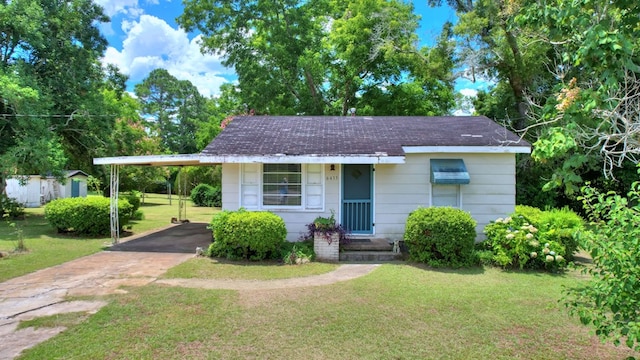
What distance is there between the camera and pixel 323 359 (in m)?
3.81

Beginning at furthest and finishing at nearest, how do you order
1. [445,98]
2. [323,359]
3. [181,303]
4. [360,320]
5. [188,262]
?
[445,98] < [188,262] < [181,303] < [360,320] < [323,359]

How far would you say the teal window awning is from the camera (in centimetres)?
920

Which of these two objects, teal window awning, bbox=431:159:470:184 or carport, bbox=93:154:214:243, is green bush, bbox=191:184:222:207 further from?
teal window awning, bbox=431:159:470:184

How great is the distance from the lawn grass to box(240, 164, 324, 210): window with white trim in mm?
3565

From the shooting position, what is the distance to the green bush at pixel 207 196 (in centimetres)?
2595

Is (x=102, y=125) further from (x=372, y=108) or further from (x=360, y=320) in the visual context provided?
(x=360, y=320)

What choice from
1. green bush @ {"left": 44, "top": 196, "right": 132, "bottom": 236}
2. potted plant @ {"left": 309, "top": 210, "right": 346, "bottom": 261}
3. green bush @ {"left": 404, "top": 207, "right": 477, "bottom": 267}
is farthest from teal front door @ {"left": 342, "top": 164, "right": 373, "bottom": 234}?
green bush @ {"left": 44, "top": 196, "right": 132, "bottom": 236}

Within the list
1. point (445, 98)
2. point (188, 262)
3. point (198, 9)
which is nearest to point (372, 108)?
point (445, 98)

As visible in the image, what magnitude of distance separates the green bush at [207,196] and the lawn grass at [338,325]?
20.2m

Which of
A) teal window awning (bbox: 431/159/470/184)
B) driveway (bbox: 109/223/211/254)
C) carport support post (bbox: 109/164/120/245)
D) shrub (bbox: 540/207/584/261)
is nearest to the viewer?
shrub (bbox: 540/207/584/261)

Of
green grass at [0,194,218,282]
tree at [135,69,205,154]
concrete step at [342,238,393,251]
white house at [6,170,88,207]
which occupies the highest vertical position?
tree at [135,69,205,154]

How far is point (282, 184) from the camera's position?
9781 millimetres

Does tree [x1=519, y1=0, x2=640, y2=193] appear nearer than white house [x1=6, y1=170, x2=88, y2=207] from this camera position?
Yes

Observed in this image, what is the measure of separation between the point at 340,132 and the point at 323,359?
27.5 ft
